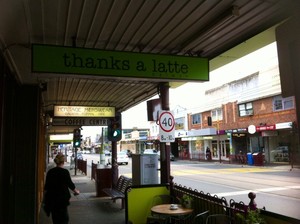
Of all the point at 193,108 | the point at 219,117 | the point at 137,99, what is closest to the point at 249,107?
the point at 219,117

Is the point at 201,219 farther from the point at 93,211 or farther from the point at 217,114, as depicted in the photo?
the point at 217,114

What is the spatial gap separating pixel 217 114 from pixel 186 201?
123 ft

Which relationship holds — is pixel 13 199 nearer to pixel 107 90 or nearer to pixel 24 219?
pixel 24 219

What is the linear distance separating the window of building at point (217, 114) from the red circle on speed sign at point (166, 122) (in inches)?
1361

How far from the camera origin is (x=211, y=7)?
516 centimetres

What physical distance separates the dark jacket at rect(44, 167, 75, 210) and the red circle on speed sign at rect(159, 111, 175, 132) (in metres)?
2.59

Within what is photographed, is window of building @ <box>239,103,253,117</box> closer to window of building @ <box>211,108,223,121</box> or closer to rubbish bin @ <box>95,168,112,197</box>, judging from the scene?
window of building @ <box>211,108,223,121</box>

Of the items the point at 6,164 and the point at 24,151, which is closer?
the point at 6,164

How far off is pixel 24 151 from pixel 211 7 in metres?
5.82

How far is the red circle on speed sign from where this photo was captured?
8.39 metres

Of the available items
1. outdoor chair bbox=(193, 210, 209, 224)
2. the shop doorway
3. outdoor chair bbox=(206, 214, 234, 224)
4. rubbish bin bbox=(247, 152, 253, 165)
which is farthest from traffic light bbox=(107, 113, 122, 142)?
the shop doorway

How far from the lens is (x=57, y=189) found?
23.2ft

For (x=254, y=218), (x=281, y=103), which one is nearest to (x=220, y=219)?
(x=254, y=218)

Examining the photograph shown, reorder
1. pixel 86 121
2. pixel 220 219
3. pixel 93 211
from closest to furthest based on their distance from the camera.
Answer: pixel 220 219, pixel 93 211, pixel 86 121
